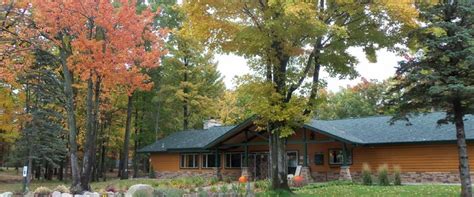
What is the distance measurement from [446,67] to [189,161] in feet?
77.3

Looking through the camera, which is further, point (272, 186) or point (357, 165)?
point (357, 165)

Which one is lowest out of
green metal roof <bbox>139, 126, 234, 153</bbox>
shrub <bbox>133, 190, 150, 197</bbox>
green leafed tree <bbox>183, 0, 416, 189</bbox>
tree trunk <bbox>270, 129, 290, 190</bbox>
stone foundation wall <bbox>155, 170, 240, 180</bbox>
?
stone foundation wall <bbox>155, 170, 240, 180</bbox>

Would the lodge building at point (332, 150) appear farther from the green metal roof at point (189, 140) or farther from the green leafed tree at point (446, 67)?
the green leafed tree at point (446, 67)

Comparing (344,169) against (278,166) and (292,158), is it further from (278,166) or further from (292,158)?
(278,166)

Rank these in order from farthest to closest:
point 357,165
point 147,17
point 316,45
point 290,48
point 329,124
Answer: point 329,124 → point 357,165 → point 147,17 → point 316,45 → point 290,48

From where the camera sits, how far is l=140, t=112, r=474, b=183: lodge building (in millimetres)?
22875

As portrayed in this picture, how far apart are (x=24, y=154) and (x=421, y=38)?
2906 centimetres

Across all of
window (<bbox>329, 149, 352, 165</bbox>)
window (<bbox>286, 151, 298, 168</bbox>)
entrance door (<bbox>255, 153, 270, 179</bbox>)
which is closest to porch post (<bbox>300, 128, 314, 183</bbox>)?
window (<bbox>329, 149, 352, 165</bbox>)

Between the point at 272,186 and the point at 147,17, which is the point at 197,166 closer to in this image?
the point at 147,17

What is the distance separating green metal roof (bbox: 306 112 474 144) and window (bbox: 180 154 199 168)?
431 inches

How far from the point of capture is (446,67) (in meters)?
13.5

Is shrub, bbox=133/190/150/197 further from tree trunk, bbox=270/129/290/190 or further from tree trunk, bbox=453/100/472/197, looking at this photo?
tree trunk, bbox=453/100/472/197

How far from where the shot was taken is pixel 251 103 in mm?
15797

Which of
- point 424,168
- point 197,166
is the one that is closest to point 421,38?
point 424,168
